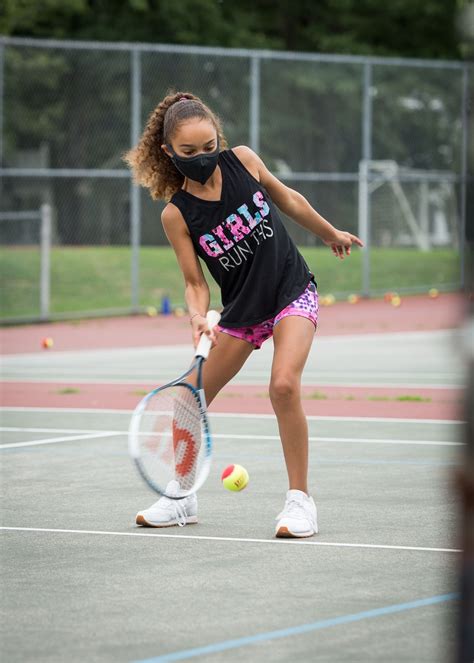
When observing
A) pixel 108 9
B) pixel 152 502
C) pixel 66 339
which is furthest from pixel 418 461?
pixel 108 9

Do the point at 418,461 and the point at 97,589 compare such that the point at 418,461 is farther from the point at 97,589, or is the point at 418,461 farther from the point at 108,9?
the point at 108,9

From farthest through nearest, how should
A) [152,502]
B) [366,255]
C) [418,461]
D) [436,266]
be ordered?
1. [436,266]
2. [366,255]
3. [418,461]
4. [152,502]

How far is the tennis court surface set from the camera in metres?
4.16

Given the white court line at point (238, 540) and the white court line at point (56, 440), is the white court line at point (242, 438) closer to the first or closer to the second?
the white court line at point (56, 440)

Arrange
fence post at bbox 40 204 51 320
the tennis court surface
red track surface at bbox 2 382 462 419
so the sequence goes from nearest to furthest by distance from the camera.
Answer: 1. the tennis court surface
2. red track surface at bbox 2 382 462 419
3. fence post at bbox 40 204 51 320

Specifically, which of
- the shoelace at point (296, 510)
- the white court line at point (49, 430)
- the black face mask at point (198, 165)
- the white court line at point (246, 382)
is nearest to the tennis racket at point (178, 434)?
the shoelace at point (296, 510)

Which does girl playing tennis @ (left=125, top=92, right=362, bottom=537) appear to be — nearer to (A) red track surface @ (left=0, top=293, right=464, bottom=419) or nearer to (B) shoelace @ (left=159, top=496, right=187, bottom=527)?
(B) shoelace @ (left=159, top=496, right=187, bottom=527)

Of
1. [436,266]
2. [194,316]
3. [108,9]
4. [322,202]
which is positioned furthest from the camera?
[108,9]

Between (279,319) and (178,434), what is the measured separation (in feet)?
2.17

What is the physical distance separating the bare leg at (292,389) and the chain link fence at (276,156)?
1576 centimetres

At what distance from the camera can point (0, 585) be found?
4980 mm

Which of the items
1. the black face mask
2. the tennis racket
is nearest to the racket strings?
the tennis racket

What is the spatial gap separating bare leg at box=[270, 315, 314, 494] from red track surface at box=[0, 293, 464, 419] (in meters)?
1.08

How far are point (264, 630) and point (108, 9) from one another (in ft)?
118
